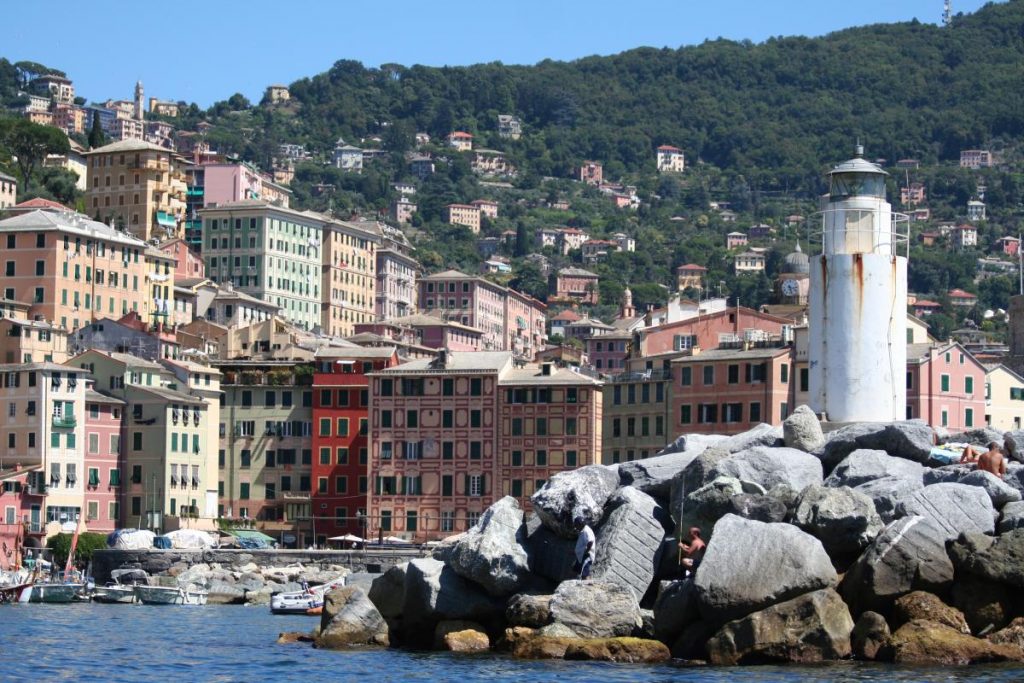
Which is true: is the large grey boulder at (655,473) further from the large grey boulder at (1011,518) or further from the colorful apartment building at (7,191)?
the colorful apartment building at (7,191)

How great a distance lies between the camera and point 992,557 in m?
36.4

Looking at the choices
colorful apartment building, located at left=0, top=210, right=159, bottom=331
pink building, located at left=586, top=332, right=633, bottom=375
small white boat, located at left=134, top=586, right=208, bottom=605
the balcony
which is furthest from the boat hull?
pink building, located at left=586, top=332, right=633, bottom=375

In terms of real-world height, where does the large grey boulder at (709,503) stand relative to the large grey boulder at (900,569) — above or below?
above

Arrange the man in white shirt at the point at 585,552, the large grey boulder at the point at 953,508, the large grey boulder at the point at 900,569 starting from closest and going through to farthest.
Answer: the large grey boulder at the point at 900,569 < the large grey boulder at the point at 953,508 < the man in white shirt at the point at 585,552

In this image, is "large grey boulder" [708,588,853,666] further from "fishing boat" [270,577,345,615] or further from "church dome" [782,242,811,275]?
→ "church dome" [782,242,811,275]

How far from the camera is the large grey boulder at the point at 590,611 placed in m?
38.3

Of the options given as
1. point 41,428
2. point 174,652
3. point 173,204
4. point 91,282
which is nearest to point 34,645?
point 174,652

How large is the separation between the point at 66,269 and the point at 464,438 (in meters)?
34.1

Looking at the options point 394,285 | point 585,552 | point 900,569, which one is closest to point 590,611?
point 585,552

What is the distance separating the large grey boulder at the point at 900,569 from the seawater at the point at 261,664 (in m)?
1.78

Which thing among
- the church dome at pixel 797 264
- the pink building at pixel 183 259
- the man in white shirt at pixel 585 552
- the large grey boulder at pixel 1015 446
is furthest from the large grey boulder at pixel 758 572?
the pink building at pixel 183 259

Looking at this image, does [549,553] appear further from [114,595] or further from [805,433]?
[114,595]

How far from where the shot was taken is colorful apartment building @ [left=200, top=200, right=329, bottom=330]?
6373 inches

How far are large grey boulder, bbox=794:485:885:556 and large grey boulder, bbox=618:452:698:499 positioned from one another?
169 inches
